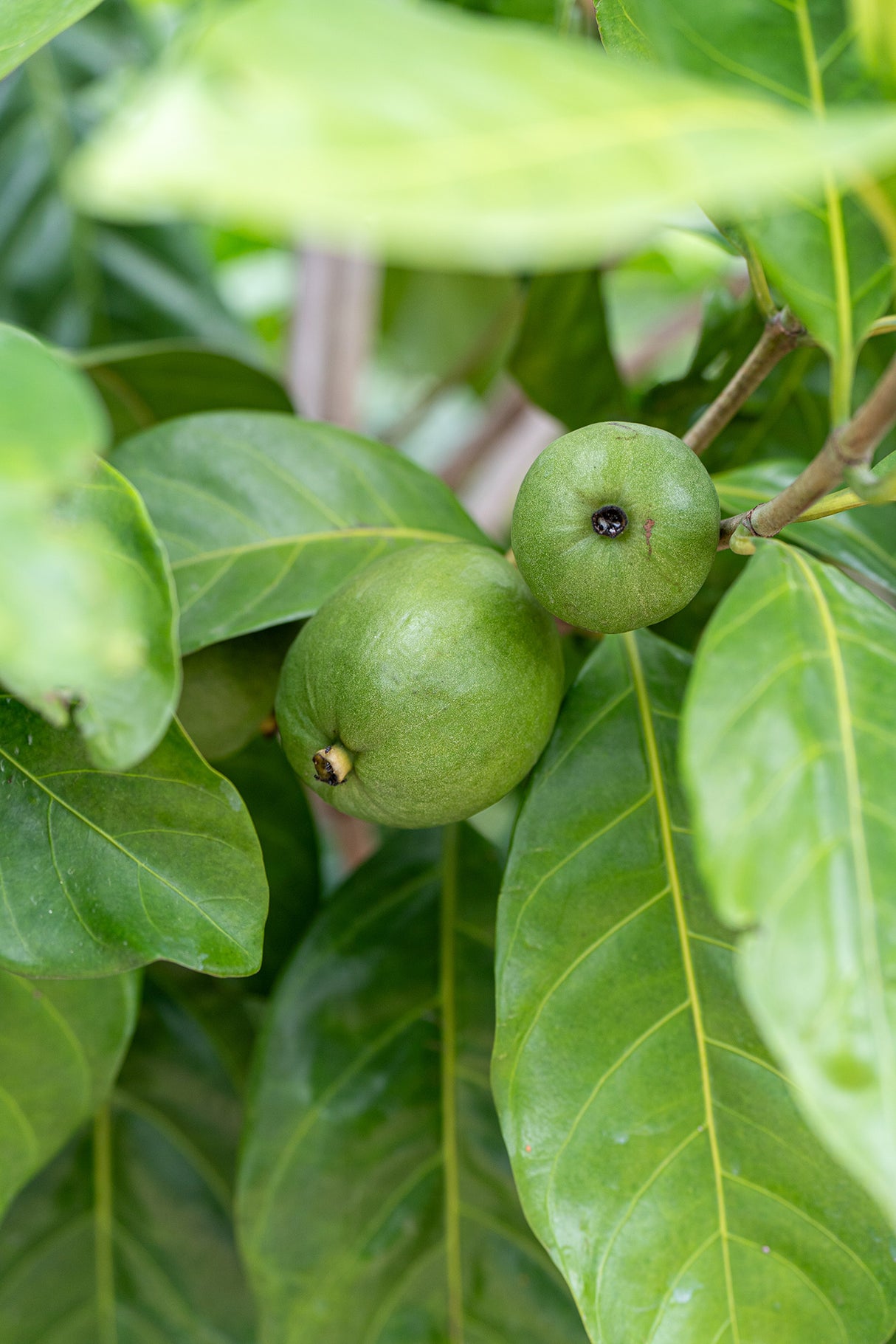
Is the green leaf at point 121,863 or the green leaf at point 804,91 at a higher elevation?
the green leaf at point 804,91

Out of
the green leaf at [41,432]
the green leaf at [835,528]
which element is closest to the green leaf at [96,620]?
the green leaf at [41,432]

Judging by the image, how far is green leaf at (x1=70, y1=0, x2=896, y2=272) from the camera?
227mm

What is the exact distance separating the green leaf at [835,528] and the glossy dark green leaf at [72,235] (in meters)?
0.79

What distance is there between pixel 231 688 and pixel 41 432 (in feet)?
1.10

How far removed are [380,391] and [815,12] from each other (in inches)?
104

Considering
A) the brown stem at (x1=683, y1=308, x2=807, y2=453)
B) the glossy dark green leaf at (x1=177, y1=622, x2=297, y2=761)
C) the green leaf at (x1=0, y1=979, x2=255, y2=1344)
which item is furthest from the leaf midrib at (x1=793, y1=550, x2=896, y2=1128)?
the green leaf at (x1=0, y1=979, x2=255, y2=1344)

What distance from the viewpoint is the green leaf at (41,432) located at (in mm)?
309

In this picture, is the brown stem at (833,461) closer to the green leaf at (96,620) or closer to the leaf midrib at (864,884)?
the leaf midrib at (864,884)

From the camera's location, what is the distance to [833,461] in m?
0.45

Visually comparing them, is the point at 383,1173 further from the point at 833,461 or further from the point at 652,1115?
the point at 833,461

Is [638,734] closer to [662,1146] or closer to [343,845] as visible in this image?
[662,1146]

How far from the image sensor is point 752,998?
0.36m

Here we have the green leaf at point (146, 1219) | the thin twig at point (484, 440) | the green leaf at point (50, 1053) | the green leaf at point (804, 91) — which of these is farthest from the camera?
the thin twig at point (484, 440)

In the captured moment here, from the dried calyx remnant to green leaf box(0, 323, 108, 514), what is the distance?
0.77 ft
